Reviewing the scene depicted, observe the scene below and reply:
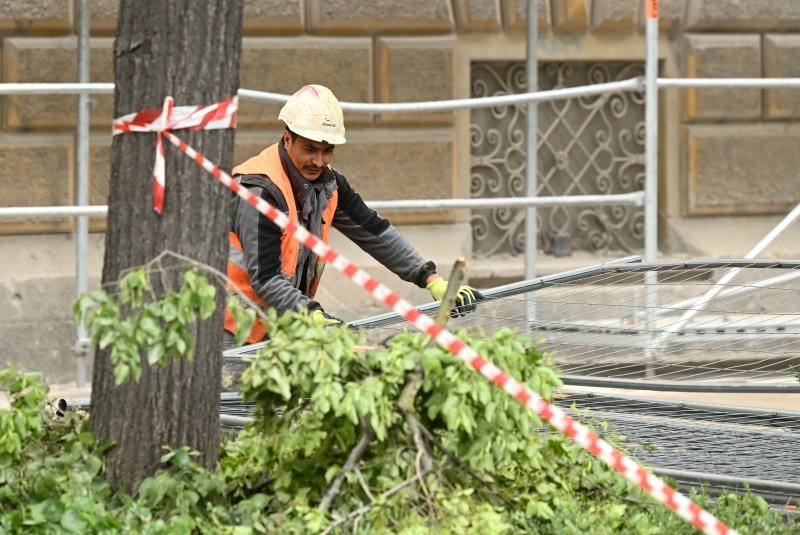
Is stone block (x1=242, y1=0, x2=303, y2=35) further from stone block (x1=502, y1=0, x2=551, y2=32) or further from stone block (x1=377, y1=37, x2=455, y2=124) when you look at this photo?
stone block (x1=502, y1=0, x2=551, y2=32)

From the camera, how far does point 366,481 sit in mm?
3617

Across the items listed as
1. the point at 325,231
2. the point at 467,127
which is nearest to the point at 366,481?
the point at 325,231

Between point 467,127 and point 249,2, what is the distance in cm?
136

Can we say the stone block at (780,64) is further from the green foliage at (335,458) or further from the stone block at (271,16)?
the green foliage at (335,458)

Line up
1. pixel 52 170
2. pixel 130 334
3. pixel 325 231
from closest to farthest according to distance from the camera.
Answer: pixel 130 334, pixel 325 231, pixel 52 170

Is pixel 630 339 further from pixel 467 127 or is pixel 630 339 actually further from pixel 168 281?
pixel 168 281

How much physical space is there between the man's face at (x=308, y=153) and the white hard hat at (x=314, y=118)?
1.6 inches

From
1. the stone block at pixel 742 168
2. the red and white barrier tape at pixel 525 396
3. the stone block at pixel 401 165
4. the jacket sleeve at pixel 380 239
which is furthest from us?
the stone block at pixel 742 168

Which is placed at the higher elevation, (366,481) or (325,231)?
(325,231)

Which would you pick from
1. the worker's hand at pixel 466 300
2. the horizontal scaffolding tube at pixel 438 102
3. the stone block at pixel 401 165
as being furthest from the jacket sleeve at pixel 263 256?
the stone block at pixel 401 165

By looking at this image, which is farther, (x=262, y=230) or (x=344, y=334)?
(x=262, y=230)

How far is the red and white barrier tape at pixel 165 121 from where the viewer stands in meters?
3.79

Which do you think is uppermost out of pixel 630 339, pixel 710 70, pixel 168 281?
pixel 710 70

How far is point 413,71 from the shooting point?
8.46 m
